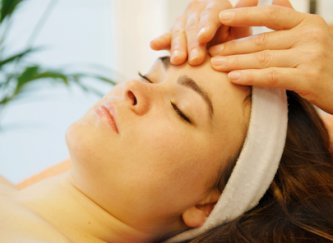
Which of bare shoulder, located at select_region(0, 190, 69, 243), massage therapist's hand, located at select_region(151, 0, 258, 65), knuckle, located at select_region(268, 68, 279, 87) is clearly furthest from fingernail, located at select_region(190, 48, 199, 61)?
bare shoulder, located at select_region(0, 190, 69, 243)

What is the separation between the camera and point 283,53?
→ 110 cm

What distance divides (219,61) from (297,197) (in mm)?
436

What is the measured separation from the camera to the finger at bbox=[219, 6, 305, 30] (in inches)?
43.9

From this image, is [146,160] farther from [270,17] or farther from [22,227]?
[270,17]

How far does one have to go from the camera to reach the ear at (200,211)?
1.27 meters

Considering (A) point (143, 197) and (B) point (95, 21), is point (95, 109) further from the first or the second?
(B) point (95, 21)

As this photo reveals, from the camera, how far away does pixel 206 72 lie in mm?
1197

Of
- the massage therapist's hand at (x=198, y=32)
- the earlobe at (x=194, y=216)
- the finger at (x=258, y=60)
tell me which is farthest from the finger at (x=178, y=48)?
the earlobe at (x=194, y=216)

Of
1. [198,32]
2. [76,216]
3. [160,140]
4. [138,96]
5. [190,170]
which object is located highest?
[198,32]

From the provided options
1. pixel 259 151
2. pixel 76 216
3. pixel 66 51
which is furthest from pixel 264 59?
pixel 66 51

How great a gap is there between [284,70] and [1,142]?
225cm

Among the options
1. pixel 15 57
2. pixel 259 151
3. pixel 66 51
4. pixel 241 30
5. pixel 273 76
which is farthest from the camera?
pixel 66 51

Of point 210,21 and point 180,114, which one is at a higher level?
point 210,21

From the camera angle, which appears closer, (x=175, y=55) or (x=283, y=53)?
(x=283, y=53)
